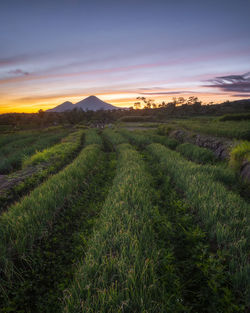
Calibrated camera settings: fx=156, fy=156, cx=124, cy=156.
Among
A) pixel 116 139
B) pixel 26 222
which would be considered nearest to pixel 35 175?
pixel 26 222

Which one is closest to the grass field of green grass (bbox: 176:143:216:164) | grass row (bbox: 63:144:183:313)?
grass row (bbox: 63:144:183:313)

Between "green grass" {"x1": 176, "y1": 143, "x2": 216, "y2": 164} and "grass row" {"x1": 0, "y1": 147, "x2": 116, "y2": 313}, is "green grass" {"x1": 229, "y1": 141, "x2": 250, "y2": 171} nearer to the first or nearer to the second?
"green grass" {"x1": 176, "y1": 143, "x2": 216, "y2": 164}

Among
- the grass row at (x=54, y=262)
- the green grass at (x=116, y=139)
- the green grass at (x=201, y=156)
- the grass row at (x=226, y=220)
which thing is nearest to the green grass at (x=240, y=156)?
the green grass at (x=201, y=156)

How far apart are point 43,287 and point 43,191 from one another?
2.54m

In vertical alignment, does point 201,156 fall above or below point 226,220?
below

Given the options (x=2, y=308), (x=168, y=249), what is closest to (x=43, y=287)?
(x=2, y=308)

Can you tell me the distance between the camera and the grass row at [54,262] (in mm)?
2133

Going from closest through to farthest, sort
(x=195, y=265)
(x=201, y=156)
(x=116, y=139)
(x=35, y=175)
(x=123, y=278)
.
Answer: (x=123, y=278) → (x=195, y=265) → (x=35, y=175) → (x=201, y=156) → (x=116, y=139)

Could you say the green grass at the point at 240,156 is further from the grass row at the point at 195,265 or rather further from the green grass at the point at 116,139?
the green grass at the point at 116,139

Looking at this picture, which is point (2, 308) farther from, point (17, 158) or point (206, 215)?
point (17, 158)

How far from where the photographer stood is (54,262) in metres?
2.80

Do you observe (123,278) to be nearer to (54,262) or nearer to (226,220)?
(54,262)

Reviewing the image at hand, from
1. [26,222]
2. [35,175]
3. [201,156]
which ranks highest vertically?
[26,222]

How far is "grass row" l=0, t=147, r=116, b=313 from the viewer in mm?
2133
